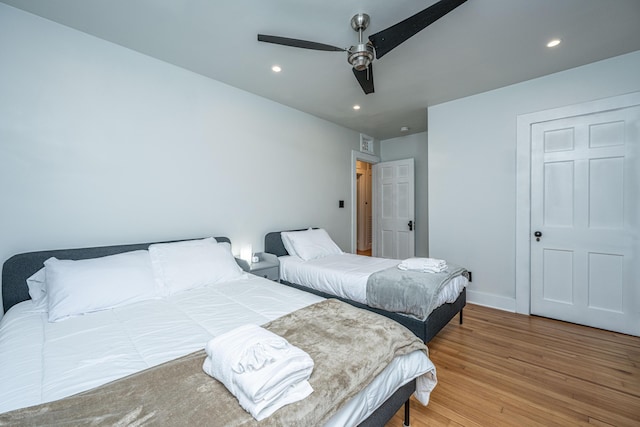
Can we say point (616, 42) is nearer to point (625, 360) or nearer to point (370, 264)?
point (625, 360)

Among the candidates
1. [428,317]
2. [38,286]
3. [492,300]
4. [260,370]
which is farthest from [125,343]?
[492,300]

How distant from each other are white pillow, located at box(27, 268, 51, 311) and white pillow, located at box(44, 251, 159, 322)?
0.23ft

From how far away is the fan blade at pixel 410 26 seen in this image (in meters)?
1.42

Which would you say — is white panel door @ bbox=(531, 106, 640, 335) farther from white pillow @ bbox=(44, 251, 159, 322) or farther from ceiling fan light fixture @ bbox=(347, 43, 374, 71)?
white pillow @ bbox=(44, 251, 159, 322)

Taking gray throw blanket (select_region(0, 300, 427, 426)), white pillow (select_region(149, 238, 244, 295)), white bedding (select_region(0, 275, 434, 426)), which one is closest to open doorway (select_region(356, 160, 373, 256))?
white pillow (select_region(149, 238, 244, 295))

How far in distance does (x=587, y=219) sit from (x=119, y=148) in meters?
4.65

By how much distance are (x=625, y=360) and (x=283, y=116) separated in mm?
4215

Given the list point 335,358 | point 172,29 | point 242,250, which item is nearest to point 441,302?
point 335,358

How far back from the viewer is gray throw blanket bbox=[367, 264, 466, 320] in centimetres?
200

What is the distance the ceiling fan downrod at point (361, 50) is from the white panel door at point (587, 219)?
94.5 inches

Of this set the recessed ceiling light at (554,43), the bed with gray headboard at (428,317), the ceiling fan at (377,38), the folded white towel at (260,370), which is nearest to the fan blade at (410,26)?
the ceiling fan at (377,38)

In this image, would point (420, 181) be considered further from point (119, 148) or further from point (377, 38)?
point (119, 148)

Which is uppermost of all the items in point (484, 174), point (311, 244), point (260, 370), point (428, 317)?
point (484, 174)

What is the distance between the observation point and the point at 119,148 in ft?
7.32
